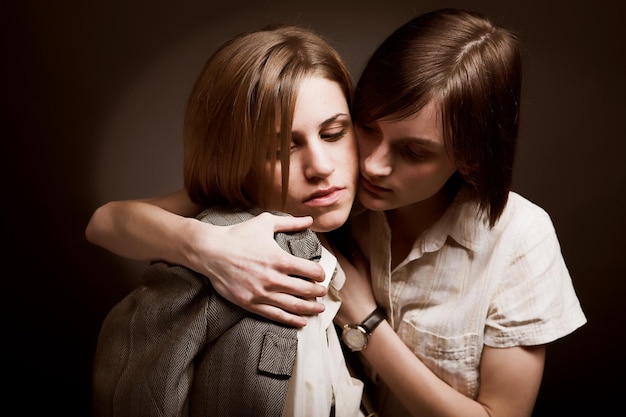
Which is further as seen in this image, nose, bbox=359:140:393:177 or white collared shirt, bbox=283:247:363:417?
nose, bbox=359:140:393:177

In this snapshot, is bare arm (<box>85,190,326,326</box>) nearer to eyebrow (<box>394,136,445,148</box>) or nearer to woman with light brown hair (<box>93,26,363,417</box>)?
woman with light brown hair (<box>93,26,363,417</box>)

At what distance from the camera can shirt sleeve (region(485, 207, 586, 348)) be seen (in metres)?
1.22

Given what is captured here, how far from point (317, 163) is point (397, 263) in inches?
15.9

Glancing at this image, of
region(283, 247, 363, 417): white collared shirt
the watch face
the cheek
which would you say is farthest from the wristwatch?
the cheek

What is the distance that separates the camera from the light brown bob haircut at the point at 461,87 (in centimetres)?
110

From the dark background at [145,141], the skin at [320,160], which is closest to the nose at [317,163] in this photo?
the skin at [320,160]

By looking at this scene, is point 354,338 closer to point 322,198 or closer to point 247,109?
point 322,198

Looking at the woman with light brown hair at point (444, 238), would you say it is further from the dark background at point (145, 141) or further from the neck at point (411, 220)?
the dark background at point (145, 141)

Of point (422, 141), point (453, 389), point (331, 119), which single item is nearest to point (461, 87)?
point (422, 141)

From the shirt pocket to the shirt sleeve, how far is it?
1.7 inches

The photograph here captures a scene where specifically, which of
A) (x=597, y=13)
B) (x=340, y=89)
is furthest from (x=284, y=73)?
(x=597, y=13)

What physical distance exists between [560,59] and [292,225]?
0.89 metres

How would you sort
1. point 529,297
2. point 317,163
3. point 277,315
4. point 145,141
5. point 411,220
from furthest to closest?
point 145,141 < point 411,220 < point 529,297 < point 317,163 < point 277,315

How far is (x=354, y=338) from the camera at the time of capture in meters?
1.29
